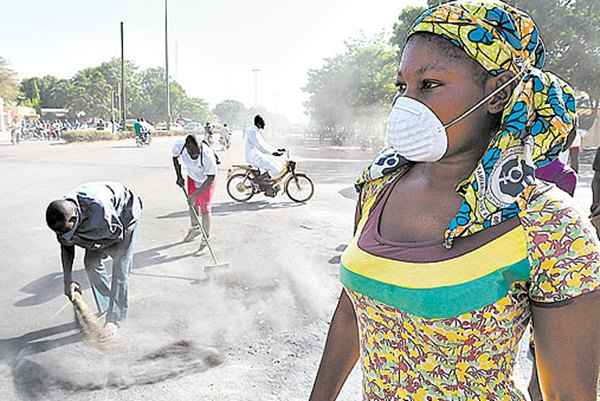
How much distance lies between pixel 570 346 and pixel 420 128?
54 centimetres

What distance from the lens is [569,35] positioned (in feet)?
70.3

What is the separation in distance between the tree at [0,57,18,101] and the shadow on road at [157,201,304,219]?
42520 mm

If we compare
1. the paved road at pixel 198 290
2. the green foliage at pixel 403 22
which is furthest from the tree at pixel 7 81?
the paved road at pixel 198 290

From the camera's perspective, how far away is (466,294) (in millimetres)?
1123

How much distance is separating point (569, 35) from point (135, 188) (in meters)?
17.6

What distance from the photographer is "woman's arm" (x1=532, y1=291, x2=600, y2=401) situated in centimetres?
108

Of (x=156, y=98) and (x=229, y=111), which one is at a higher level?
(x=156, y=98)

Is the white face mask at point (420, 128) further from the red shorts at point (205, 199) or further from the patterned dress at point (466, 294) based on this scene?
the red shorts at point (205, 199)

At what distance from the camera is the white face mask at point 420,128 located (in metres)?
1.24

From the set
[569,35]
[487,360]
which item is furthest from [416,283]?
[569,35]

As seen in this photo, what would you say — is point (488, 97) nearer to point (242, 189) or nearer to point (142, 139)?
point (242, 189)

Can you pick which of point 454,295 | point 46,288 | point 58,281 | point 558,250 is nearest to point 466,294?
point 454,295

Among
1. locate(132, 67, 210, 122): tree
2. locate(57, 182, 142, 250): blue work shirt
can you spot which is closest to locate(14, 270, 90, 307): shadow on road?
locate(57, 182, 142, 250): blue work shirt

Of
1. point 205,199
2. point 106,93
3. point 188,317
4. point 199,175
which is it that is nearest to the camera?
point 188,317
